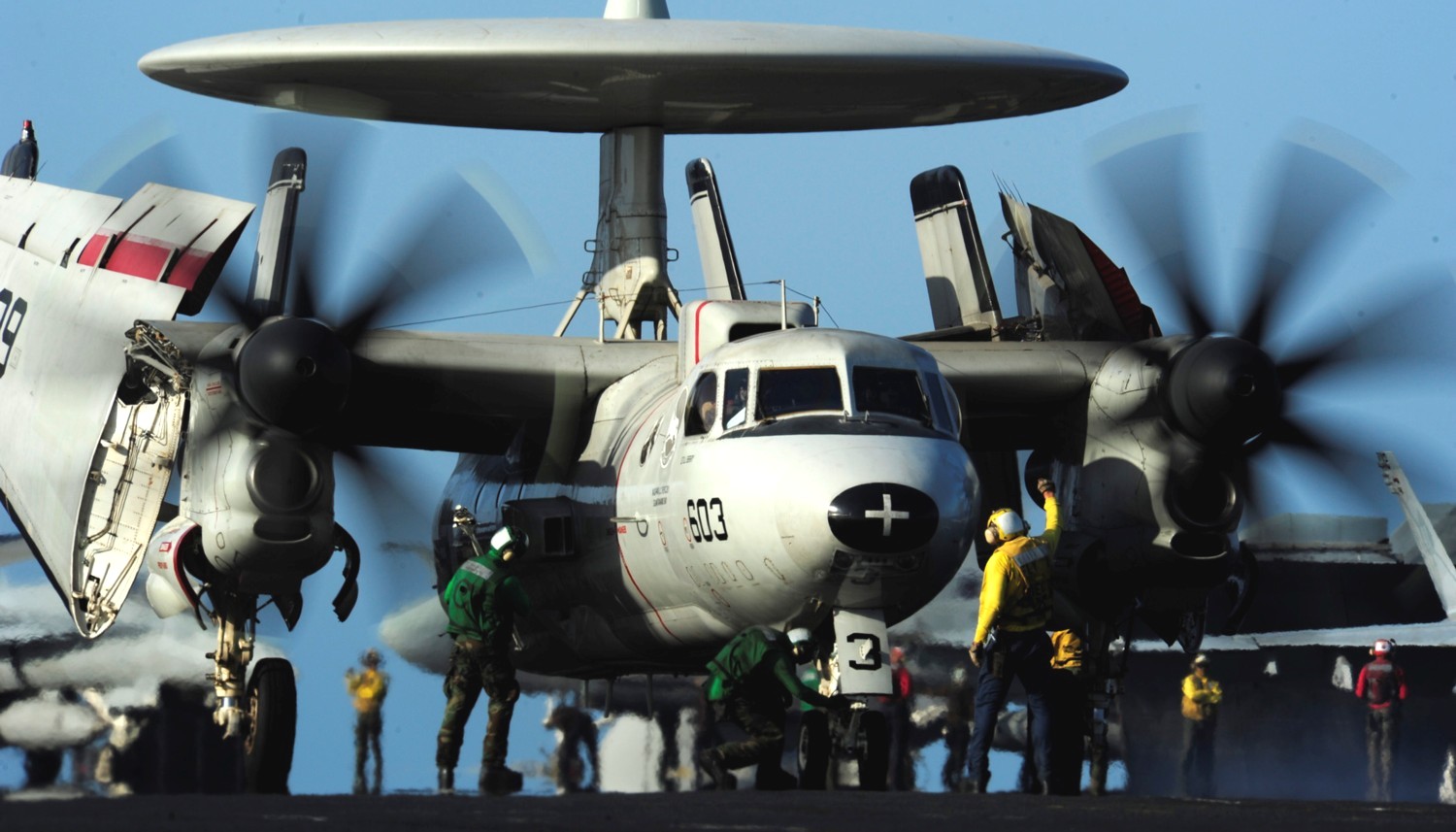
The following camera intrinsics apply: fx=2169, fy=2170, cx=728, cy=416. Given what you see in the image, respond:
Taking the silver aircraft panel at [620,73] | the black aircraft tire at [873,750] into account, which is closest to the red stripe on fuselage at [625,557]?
the black aircraft tire at [873,750]

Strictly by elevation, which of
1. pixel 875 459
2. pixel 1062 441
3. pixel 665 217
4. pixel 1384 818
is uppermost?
pixel 665 217

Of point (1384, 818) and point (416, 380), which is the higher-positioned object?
point (416, 380)

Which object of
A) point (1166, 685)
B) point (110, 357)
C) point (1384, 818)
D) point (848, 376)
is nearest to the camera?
point (1384, 818)

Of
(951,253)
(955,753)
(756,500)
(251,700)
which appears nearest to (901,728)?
(955,753)

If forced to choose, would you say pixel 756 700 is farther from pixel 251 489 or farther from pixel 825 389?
pixel 251 489

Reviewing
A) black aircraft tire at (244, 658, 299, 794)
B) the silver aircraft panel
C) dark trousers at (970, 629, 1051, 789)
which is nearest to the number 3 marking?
the silver aircraft panel

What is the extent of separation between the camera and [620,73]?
2244 centimetres

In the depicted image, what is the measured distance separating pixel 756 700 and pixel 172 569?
6186 mm

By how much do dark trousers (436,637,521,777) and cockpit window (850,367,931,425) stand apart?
335 centimetres

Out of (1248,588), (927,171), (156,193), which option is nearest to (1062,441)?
(1248,588)

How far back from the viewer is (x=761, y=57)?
869 inches

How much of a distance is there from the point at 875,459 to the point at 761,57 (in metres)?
7.87

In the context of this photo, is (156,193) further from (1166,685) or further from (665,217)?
(1166,685)

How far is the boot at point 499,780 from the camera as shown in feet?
51.6
